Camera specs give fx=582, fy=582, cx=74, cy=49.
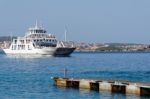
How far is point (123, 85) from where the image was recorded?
46969 mm

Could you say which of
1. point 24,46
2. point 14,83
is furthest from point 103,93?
point 24,46

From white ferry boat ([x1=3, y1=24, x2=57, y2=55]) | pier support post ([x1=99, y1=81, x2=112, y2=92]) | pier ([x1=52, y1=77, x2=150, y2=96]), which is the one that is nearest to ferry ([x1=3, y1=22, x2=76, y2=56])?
white ferry boat ([x1=3, y1=24, x2=57, y2=55])

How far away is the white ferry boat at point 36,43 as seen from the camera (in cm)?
15312

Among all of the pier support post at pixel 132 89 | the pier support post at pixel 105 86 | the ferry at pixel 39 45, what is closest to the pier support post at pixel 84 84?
the pier support post at pixel 105 86

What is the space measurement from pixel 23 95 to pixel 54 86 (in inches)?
318

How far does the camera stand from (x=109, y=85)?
159 feet

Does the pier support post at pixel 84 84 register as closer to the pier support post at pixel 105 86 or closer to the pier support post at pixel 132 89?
the pier support post at pixel 105 86

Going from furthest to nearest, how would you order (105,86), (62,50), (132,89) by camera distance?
1. (62,50)
2. (105,86)
3. (132,89)

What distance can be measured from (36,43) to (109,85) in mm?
110373

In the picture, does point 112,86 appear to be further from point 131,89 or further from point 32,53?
point 32,53

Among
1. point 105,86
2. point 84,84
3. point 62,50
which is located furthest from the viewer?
point 62,50

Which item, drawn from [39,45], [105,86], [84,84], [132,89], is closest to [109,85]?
[105,86]

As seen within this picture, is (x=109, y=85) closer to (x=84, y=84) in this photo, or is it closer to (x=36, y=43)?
(x=84, y=84)

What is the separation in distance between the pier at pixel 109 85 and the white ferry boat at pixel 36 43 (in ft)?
317
